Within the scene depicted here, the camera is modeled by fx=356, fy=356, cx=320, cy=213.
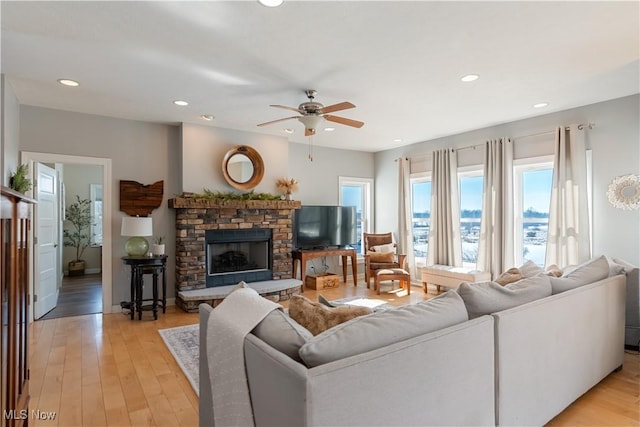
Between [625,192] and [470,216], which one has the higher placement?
[625,192]

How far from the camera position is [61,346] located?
3.52 meters

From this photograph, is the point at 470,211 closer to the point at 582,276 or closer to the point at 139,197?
the point at 582,276

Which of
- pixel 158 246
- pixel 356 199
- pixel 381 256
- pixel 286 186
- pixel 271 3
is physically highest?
pixel 271 3

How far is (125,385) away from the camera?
2.70m

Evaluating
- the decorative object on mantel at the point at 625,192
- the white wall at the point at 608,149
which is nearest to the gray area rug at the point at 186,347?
the white wall at the point at 608,149

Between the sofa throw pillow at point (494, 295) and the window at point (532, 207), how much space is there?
9.97 ft

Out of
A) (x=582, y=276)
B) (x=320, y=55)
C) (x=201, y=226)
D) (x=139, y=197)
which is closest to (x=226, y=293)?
(x=201, y=226)

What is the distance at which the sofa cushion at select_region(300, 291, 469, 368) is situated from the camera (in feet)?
4.18

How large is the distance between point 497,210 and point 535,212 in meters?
0.48

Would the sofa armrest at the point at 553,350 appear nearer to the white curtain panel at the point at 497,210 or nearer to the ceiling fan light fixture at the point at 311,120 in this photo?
the white curtain panel at the point at 497,210

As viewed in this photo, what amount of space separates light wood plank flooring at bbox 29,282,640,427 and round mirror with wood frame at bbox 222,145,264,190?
93.4 inches

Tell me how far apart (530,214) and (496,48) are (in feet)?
9.89

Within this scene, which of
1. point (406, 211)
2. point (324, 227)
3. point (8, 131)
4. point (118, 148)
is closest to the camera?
point (8, 131)

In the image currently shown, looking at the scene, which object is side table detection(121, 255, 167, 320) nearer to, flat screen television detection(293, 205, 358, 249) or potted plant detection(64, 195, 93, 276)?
flat screen television detection(293, 205, 358, 249)
